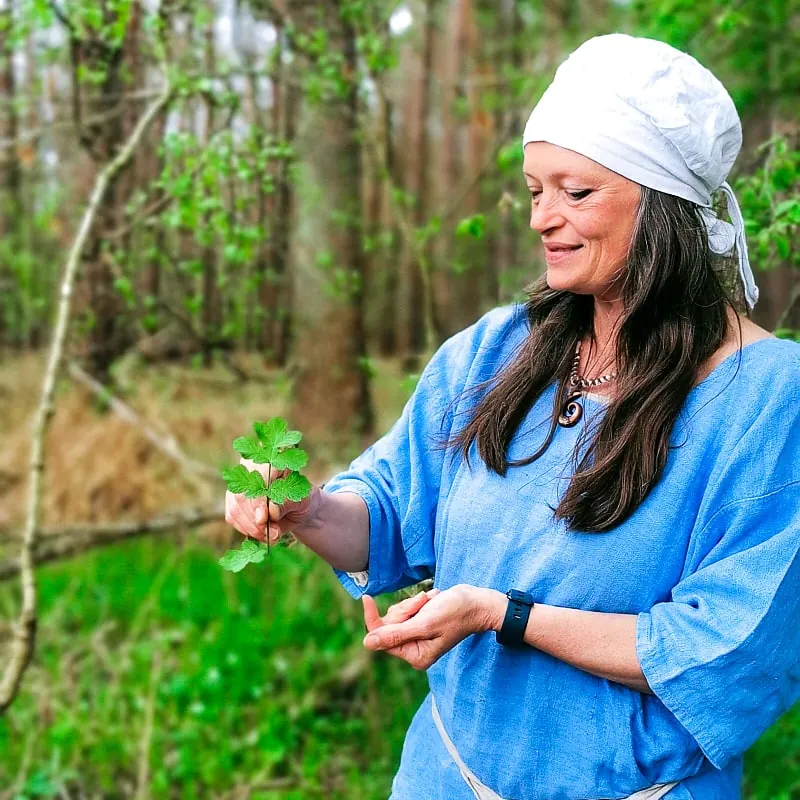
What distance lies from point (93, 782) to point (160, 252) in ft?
6.63

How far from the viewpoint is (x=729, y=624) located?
1589 millimetres

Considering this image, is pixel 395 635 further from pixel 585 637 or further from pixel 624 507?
pixel 624 507

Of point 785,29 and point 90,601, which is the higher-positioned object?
point 785,29

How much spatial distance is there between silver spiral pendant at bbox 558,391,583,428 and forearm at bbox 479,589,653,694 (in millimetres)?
336

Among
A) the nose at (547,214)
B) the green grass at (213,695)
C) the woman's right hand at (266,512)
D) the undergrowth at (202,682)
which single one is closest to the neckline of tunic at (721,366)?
the nose at (547,214)

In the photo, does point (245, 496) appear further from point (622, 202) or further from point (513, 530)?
point (622, 202)

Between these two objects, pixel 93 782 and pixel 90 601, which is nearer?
pixel 93 782

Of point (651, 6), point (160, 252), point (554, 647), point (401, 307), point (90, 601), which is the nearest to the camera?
point (554, 647)

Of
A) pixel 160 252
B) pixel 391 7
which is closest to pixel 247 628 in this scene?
pixel 160 252

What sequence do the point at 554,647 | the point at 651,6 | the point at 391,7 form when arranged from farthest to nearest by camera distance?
the point at 651,6
the point at 391,7
the point at 554,647

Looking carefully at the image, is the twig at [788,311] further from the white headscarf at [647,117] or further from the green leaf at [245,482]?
the green leaf at [245,482]

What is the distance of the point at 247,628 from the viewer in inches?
184

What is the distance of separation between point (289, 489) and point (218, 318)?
107 inches

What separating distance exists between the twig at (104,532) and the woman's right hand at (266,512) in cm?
246
